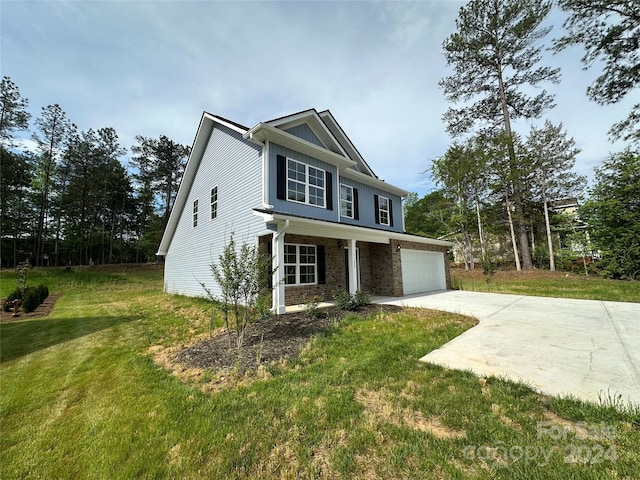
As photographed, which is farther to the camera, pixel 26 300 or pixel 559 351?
pixel 26 300

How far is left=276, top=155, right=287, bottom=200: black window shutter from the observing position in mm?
8367

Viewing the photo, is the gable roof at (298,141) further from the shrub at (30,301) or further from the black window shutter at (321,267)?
the shrub at (30,301)

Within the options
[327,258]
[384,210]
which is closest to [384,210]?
[384,210]

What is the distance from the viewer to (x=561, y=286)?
12.3 meters

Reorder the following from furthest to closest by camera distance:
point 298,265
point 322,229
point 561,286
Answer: point 561,286 < point 298,265 < point 322,229

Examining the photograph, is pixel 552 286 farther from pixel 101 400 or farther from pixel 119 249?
pixel 119 249

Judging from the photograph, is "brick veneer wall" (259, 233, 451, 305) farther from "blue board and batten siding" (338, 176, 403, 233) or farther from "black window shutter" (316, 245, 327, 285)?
"blue board and batten siding" (338, 176, 403, 233)

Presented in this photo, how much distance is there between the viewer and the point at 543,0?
1584 cm

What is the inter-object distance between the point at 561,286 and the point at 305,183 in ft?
43.6

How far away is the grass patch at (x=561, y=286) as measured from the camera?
9.59 meters

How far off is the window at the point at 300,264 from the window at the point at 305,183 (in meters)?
1.71

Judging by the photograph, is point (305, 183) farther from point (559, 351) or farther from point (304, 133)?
point (559, 351)

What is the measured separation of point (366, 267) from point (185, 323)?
762 cm

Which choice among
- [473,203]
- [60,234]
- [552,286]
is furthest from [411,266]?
[60,234]
